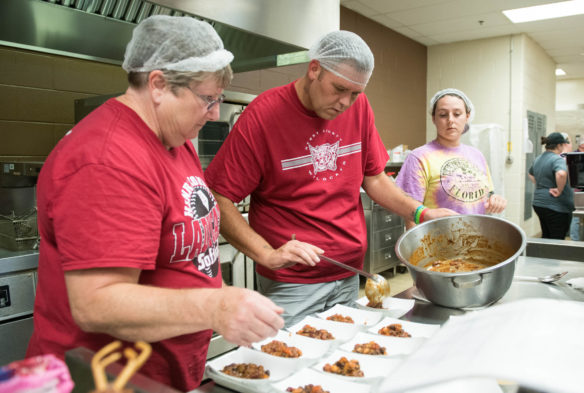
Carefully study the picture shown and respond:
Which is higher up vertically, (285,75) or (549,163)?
(285,75)

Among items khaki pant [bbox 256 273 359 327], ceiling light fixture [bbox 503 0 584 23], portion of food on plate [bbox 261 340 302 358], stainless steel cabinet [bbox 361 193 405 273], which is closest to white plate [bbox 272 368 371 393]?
portion of food on plate [bbox 261 340 302 358]

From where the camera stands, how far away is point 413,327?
4.30 feet

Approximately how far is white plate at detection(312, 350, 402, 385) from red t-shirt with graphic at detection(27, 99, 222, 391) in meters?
0.32

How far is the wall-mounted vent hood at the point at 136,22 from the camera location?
2.12 m

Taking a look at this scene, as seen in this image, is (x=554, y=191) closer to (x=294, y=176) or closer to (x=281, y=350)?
(x=294, y=176)

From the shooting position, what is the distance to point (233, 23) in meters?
2.26

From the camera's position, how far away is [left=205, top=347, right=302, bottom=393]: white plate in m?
0.96

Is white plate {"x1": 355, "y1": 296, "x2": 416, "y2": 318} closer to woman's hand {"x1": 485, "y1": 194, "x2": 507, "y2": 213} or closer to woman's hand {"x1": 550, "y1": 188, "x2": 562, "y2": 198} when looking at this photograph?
woman's hand {"x1": 485, "y1": 194, "x2": 507, "y2": 213}

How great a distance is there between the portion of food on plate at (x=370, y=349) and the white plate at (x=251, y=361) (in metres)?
0.19

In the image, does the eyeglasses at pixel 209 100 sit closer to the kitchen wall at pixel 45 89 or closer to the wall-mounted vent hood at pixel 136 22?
the wall-mounted vent hood at pixel 136 22

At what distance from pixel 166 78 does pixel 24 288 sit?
1485mm

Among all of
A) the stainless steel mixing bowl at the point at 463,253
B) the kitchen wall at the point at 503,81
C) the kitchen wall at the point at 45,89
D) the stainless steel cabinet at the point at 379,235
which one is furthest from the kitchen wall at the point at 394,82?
the stainless steel mixing bowl at the point at 463,253

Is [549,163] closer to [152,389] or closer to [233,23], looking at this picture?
[233,23]

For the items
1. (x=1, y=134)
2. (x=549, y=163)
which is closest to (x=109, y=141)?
(x=1, y=134)
